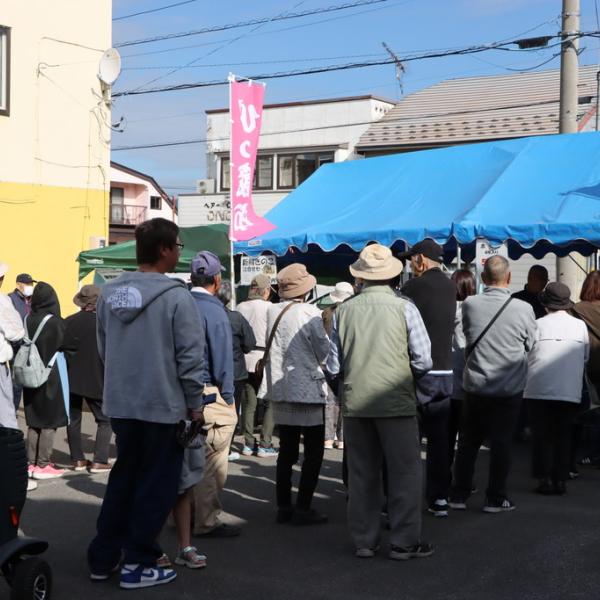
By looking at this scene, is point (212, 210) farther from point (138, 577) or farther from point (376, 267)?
point (138, 577)

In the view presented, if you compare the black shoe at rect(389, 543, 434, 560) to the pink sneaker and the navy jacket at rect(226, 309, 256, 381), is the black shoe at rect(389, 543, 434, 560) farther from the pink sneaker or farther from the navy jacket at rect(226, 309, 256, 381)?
the pink sneaker

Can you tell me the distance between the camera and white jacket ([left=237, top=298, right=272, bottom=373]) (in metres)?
10.3

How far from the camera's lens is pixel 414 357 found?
594 cm

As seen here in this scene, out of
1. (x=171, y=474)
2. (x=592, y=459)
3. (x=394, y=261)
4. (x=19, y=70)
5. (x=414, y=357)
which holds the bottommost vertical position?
(x=592, y=459)

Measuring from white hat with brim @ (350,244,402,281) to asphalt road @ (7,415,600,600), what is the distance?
71.9 inches

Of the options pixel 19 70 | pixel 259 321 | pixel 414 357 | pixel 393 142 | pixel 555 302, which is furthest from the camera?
pixel 393 142

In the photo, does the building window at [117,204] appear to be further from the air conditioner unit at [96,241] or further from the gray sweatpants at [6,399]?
the gray sweatpants at [6,399]

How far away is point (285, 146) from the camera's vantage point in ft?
109

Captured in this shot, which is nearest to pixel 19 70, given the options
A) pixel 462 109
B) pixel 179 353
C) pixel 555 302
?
pixel 555 302

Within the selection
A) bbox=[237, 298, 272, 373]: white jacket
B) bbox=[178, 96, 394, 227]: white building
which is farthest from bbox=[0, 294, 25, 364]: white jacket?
bbox=[178, 96, 394, 227]: white building

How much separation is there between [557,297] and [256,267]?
592cm

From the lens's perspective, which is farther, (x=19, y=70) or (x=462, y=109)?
(x=462, y=109)

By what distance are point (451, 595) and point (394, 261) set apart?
7.07 ft

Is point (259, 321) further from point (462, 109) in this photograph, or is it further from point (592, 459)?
point (462, 109)
